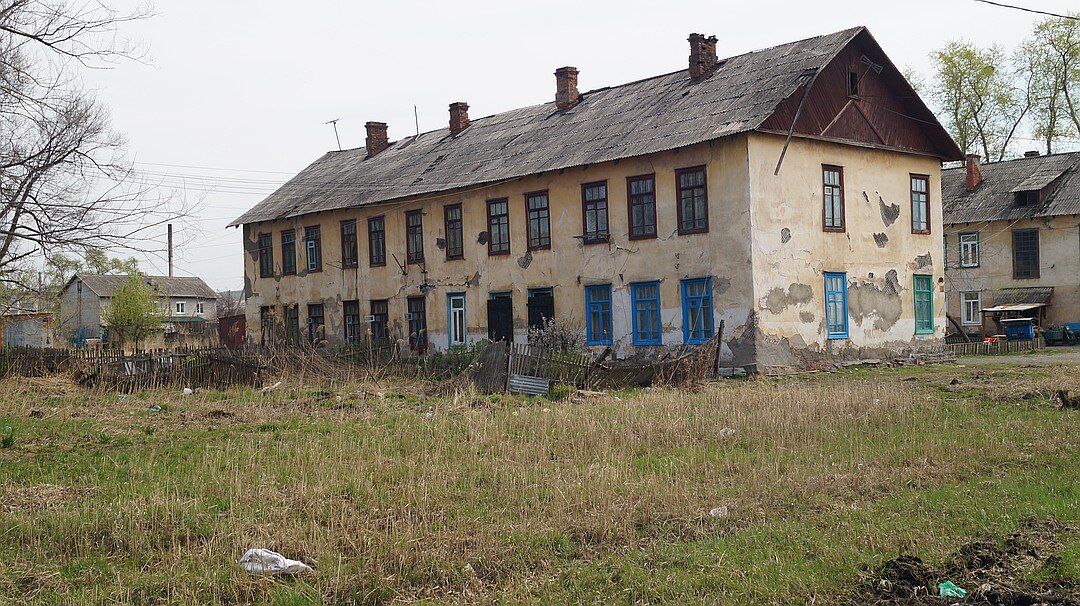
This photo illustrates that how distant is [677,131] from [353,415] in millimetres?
12308

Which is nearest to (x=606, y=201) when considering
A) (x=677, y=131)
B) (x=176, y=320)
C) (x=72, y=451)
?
Answer: (x=677, y=131)

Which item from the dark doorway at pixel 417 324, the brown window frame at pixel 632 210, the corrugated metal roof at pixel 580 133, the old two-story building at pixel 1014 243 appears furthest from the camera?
the old two-story building at pixel 1014 243

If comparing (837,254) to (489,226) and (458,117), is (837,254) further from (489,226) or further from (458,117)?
(458,117)

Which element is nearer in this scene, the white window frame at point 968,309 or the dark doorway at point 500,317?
the dark doorway at point 500,317

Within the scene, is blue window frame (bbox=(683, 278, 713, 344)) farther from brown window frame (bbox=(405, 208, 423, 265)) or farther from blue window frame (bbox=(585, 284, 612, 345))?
brown window frame (bbox=(405, 208, 423, 265))

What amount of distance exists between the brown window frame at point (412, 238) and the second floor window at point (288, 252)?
238 inches

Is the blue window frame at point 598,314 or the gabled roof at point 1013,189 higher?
the gabled roof at point 1013,189

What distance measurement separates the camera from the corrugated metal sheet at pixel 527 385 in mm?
18172

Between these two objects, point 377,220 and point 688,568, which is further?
point 377,220

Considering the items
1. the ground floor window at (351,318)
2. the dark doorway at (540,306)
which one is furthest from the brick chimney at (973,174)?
the ground floor window at (351,318)

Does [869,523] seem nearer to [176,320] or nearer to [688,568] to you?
[688,568]

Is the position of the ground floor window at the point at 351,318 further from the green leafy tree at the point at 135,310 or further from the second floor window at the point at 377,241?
the green leafy tree at the point at 135,310

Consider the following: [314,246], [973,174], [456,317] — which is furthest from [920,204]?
[314,246]

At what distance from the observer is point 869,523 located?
7215mm
